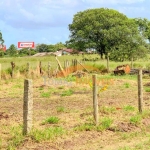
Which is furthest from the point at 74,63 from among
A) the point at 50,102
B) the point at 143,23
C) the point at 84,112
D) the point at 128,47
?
the point at 143,23

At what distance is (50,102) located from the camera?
39.8 ft

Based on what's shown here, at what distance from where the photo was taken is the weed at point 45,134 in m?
6.86

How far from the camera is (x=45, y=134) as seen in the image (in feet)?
23.1

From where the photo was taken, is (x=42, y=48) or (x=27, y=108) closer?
(x=27, y=108)

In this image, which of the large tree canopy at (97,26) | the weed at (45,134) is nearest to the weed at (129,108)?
the weed at (45,134)

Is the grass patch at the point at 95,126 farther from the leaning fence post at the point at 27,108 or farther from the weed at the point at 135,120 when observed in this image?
the leaning fence post at the point at 27,108

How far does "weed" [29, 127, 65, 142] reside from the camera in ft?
22.5

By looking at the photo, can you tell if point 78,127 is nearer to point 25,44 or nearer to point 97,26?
point 25,44

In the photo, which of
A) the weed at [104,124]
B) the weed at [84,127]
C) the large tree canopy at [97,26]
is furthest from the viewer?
the large tree canopy at [97,26]

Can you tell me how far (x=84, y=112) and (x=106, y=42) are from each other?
119 ft

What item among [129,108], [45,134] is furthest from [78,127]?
[129,108]

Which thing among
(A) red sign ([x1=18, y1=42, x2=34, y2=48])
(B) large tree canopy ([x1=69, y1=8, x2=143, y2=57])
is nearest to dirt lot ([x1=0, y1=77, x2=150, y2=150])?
(A) red sign ([x1=18, y1=42, x2=34, y2=48])

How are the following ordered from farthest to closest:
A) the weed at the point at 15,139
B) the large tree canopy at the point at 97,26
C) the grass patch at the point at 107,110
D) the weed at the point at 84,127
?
1. the large tree canopy at the point at 97,26
2. the grass patch at the point at 107,110
3. the weed at the point at 84,127
4. the weed at the point at 15,139

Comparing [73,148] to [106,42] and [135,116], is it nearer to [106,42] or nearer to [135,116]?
[135,116]
